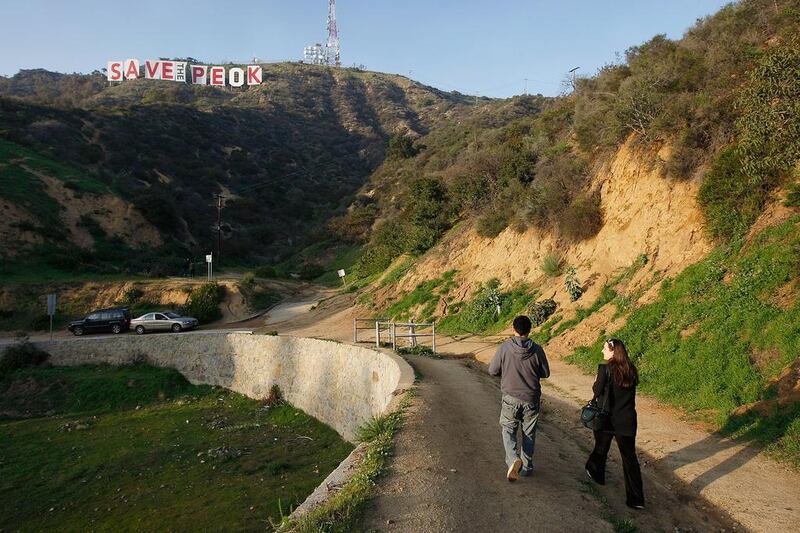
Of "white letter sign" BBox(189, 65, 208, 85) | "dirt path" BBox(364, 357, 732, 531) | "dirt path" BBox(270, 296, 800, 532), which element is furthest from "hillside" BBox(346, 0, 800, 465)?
"white letter sign" BBox(189, 65, 208, 85)

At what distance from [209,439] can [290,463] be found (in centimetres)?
421

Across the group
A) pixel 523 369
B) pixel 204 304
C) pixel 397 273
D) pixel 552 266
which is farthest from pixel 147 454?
pixel 397 273

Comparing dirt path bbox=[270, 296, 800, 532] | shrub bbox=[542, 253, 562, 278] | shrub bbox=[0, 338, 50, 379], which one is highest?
shrub bbox=[542, 253, 562, 278]

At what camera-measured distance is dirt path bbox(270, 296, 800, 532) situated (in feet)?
17.7

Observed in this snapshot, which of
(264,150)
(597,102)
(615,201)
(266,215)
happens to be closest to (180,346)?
(615,201)

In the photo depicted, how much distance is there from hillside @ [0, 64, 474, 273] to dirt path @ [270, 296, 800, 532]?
3994cm

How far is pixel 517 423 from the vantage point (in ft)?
20.7

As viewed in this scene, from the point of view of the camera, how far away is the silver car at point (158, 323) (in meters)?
29.3

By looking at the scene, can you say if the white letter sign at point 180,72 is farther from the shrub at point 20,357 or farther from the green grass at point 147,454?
the green grass at point 147,454

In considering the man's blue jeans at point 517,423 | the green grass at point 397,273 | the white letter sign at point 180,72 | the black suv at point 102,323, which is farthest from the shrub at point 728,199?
the white letter sign at point 180,72

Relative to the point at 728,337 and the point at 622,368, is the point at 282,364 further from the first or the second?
the point at 622,368

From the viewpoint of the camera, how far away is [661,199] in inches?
674

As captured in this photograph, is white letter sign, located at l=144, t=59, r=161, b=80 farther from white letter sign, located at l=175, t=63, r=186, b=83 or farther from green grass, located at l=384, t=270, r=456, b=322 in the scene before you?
green grass, located at l=384, t=270, r=456, b=322

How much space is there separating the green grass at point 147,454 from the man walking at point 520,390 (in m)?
7.24
